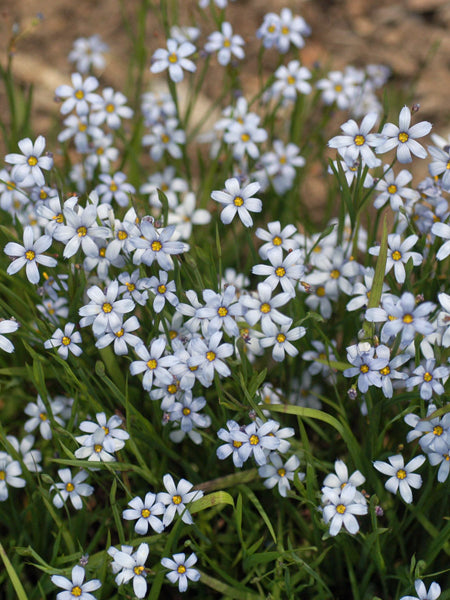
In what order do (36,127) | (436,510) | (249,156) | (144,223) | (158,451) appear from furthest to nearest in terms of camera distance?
(36,127), (249,156), (158,451), (436,510), (144,223)

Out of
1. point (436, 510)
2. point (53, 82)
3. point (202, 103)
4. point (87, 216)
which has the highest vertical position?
point (53, 82)

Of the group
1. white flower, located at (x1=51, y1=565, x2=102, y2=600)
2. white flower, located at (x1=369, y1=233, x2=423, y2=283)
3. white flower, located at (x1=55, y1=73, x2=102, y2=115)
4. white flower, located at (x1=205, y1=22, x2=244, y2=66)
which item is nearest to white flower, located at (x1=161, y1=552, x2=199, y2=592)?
A: white flower, located at (x1=51, y1=565, x2=102, y2=600)

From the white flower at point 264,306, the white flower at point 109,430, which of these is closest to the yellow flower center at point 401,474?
the white flower at point 264,306

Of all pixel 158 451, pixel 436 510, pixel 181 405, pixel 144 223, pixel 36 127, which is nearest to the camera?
pixel 144 223

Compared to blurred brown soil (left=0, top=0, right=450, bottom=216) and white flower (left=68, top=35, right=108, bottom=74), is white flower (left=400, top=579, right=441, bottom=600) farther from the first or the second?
blurred brown soil (left=0, top=0, right=450, bottom=216)

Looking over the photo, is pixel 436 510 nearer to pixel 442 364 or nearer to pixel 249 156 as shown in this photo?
pixel 442 364

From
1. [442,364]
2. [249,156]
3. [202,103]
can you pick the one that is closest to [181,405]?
[442,364]

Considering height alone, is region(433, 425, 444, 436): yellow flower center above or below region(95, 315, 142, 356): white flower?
below
